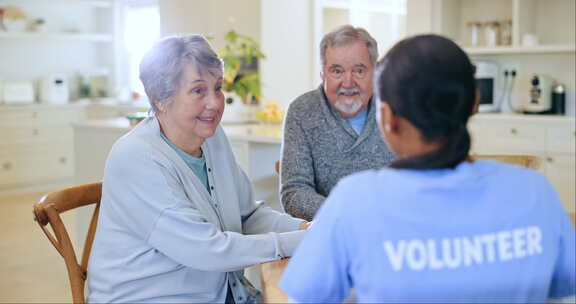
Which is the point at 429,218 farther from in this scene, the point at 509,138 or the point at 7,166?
the point at 7,166

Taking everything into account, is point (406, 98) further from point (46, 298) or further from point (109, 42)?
point (109, 42)

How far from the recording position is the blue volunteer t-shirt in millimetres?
918

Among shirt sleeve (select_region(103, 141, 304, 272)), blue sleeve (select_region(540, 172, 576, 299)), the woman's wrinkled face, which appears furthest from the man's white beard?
blue sleeve (select_region(540, 172, 576, 299))

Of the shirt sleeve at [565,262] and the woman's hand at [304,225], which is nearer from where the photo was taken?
the shirt sleeve at [565,262]

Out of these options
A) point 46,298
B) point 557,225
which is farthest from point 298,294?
point 46,298

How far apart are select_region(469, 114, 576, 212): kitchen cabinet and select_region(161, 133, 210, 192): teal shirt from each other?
9.37ft

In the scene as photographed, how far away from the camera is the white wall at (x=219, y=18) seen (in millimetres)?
5523

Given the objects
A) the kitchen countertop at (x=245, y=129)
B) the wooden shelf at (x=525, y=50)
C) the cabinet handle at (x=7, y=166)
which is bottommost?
the cabinet handle at (x=7, y=166)

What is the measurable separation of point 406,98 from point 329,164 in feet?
3.77

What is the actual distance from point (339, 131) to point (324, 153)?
0.08 m

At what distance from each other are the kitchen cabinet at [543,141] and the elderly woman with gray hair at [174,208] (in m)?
2.91

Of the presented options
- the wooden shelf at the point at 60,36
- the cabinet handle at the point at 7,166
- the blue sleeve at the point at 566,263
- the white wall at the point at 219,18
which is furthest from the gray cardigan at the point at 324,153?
the wooden shelf at the point at 60,36

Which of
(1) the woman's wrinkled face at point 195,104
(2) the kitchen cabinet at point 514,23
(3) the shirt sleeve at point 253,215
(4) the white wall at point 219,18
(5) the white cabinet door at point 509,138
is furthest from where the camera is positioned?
(4) the white wall at point 219,18

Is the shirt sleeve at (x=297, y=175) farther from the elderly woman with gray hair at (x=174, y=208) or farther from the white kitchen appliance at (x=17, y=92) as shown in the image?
the white kitchen appliance at (x=17, y=92)
